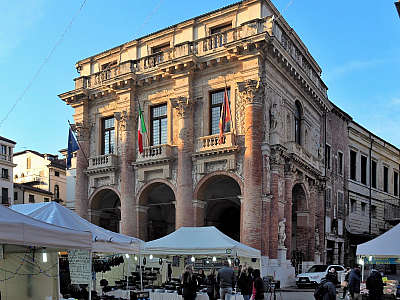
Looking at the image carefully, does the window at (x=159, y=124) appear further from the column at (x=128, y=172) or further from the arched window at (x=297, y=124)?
the arched window at (x=297, y=124)

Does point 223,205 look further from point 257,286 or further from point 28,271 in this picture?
point 28,271

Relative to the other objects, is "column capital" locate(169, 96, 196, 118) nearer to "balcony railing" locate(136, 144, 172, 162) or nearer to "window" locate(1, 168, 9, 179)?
"balcony railing" locate(136, 144, 172, 162)

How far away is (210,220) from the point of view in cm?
2978

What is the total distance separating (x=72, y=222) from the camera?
1246 cm

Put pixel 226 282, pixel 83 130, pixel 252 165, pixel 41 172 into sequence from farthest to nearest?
pixel 41 172, pixel 83 130, pixel 252 165, pixel 226 282

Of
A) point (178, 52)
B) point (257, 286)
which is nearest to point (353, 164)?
point (178, 52)

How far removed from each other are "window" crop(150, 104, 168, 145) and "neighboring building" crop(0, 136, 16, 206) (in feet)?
99.2

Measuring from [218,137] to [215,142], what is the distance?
1.03 feet

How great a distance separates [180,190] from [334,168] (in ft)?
43.3

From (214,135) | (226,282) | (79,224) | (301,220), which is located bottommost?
(226,282)

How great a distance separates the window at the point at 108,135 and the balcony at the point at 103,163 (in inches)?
28.8

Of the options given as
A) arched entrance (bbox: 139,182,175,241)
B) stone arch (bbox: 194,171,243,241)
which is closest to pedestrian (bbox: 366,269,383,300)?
stone arch (bbox: 194,171,243,241)

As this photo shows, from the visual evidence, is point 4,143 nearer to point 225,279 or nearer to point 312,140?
point 312,140

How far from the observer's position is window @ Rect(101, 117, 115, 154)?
29.6 m
